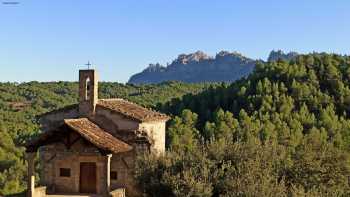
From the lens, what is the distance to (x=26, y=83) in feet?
397

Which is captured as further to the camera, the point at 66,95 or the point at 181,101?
the point at 66,95

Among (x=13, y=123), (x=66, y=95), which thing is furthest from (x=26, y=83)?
(x=13, y=123)

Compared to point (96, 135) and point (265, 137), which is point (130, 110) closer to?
point (96, 135)

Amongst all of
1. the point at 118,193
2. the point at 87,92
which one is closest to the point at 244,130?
the point at 87,92

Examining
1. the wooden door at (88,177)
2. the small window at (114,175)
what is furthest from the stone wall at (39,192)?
the small window at (114,175)

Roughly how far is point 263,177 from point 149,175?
5261 millimetres

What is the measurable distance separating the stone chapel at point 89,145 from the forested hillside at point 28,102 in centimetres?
2592

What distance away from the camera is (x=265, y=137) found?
48844 mm

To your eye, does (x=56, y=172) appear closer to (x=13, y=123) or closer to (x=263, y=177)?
(x=263, y=177)

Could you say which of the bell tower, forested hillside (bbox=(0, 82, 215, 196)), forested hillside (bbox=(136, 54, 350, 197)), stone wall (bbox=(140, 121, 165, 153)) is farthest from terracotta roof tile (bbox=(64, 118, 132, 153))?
forested hillside (bbox=(0, 82, 215, 196))

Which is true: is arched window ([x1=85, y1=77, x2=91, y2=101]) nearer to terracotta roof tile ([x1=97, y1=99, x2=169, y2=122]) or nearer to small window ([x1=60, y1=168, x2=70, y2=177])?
terracotta roof tile ([x1=97, y1=99, x2=169, y2=122])

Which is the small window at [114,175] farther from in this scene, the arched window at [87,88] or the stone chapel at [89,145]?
the arched window at [87,88]

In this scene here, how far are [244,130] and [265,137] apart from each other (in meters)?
2.00

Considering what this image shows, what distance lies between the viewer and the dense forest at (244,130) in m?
21.7
